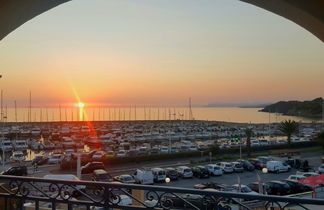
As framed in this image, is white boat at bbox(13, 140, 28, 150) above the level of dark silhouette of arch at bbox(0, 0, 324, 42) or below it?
below

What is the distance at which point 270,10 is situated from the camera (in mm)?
2021

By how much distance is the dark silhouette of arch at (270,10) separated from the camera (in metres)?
1.82

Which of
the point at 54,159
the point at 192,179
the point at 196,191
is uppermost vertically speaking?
the point at 196,191

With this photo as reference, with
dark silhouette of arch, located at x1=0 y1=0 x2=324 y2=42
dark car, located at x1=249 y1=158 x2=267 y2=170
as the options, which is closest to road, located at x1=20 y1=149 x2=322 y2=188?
dark car, located at x1=249 y1=158 x2=267 y2=170

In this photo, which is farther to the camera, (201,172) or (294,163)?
(294,163)

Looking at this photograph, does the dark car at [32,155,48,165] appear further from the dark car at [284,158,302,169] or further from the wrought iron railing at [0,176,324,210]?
the wrought iron railing at [0,176,324,210]

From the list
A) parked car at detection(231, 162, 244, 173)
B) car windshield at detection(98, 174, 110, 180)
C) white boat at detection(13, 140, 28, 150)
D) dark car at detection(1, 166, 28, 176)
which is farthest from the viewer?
white boat at detection(13, 140, 28, 150)

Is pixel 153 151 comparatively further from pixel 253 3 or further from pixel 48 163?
pixel 253 3

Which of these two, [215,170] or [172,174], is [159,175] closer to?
[172,174]

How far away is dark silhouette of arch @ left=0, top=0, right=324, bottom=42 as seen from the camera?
1.82 metres

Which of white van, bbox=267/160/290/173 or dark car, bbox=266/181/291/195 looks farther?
white van, bbox=267/160/290/173

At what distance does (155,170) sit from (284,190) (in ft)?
25.5

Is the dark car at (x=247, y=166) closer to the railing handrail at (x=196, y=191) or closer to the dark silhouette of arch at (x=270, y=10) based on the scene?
the railing handrail at (x=196, y=191)

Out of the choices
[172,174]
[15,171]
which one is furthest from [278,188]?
[15,171]
